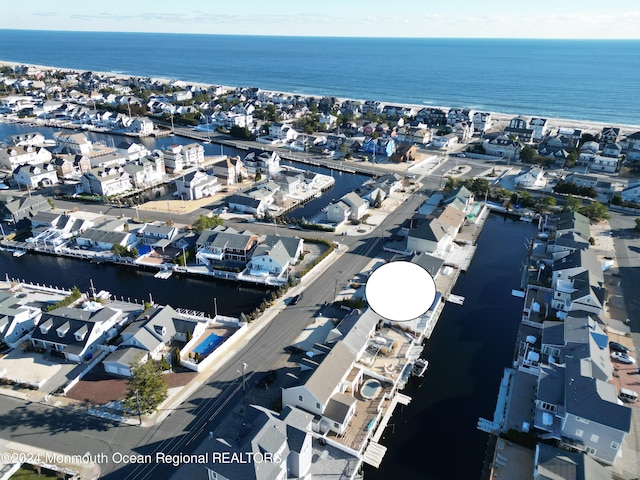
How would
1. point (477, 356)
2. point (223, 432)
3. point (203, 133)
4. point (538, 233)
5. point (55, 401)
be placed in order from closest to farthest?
1. point (223, 432)
2. point (55, 401)
3. point (477, 356)
4. point (538, 233)
5. point (203, 133)

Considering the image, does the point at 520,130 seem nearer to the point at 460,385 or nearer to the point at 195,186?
the point at 195,186

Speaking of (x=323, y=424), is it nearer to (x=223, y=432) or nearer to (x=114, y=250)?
(x=223, y=432)

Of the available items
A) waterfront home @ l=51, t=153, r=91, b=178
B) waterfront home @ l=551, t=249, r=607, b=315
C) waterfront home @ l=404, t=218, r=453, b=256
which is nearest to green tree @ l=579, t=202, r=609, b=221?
waterfront home @ l=551, t=249, r=607, b=315

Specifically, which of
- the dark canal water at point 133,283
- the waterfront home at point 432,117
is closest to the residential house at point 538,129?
the waterfront home at point 432,117

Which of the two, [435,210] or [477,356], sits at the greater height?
[435,210]

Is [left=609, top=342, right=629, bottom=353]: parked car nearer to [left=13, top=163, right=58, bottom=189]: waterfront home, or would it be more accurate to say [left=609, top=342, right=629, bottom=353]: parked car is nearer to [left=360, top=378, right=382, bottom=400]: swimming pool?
[left=360, top=378, right=382, bottom=400]: swimming pool

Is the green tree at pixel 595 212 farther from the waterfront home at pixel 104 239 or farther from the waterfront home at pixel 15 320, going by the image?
the waterfront home at pixel 15 320

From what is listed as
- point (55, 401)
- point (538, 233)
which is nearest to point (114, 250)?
point (55, 401)
